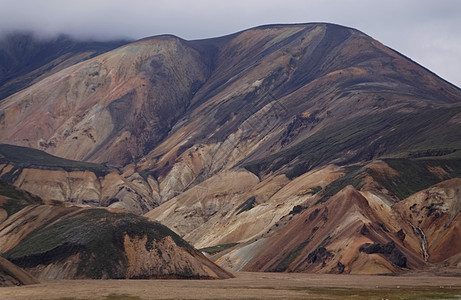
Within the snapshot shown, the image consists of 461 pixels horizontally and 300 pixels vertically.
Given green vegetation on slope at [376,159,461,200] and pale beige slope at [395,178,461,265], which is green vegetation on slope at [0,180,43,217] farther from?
green vegetation on slope at [376,159,461,200]

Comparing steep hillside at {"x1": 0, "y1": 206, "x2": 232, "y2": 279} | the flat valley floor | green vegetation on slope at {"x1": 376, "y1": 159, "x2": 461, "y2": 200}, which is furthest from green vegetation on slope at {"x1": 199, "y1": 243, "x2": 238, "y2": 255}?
the flat valley floor

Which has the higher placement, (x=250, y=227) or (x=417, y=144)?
(x=417, y=144)

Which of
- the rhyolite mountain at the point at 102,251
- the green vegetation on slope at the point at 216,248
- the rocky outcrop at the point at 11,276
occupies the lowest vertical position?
the green vegetation on slope at the point at 216,248

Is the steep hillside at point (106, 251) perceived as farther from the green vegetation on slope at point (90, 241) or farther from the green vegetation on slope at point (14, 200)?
the green vegetation on slope at point (14, 200)

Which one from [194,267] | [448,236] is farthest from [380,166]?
[194,267]

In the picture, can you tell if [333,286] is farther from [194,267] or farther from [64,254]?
[64,254]

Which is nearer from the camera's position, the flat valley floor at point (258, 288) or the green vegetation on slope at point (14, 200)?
the flat valley floor at point (258, 288)

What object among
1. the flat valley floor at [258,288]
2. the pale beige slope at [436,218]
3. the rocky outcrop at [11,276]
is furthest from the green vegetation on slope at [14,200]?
the pale beige slope at [436,218]
